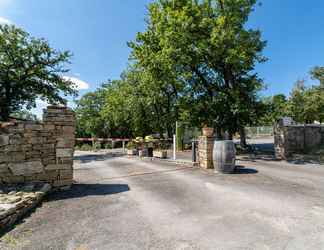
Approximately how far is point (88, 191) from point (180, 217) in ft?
8.90

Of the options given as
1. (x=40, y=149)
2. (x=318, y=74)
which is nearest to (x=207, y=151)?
(x=40, y=149)

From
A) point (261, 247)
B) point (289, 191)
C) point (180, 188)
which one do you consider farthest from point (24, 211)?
point (289, 191)

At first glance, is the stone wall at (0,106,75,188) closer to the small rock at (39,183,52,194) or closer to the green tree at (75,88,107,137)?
the small rock at (39,183,52,194)

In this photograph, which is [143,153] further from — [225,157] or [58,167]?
[58,167]

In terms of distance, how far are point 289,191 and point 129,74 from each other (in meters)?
19.3

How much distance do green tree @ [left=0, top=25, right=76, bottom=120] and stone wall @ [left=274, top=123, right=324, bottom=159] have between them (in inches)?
602

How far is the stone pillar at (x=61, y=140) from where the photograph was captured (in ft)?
16.5

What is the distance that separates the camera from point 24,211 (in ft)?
11.8

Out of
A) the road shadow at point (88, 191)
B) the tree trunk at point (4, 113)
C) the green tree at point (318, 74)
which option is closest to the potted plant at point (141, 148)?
the road shadow at point (88, 191)

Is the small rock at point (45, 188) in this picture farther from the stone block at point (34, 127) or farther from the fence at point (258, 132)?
the fence at point (258, 132)

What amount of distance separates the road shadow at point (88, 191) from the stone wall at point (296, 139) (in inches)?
329

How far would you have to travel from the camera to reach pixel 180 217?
3318 mm

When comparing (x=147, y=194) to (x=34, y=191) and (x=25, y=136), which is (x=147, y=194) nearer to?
(x=34, y=191)

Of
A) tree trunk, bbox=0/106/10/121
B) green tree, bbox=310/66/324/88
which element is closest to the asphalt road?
tree trunk, bbox=0/106/10/121
